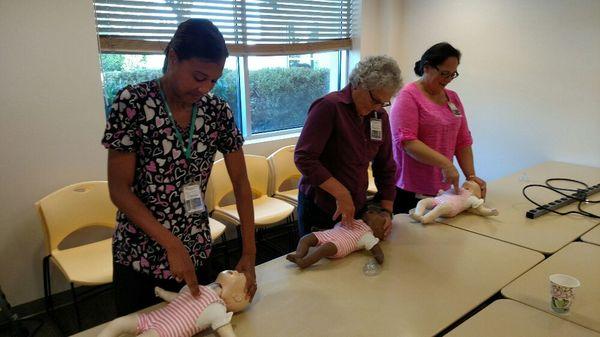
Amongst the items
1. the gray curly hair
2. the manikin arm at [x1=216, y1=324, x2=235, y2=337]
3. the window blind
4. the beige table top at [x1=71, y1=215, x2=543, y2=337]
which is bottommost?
the beige table top at [x1=71, y1=215, x2=543, y2=337]

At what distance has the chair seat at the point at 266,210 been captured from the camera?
111 inches

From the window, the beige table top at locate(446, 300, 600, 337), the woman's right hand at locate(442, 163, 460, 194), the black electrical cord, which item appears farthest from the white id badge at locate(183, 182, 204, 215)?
the window

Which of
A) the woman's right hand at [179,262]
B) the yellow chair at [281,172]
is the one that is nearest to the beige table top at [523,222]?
the woman's right hand at [179,262]

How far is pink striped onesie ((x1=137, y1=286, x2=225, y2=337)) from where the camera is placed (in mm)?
1050

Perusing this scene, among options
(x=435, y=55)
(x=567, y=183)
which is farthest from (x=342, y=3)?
(x=567, y=183)

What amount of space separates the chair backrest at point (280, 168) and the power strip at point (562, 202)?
1859 millimetres

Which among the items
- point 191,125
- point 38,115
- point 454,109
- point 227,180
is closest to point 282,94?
point 227,180

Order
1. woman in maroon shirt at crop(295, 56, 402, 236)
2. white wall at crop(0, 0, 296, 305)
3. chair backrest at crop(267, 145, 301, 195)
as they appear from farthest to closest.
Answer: chair backrest at crop(267, 145, 301, 195) → white wall at crop(0, 0, 296, 305) → woman in maroon shirt at crop(295, 56, 402, 236)

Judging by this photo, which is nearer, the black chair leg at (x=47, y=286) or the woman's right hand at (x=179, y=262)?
the woman's right hand at (x=179, y=262)

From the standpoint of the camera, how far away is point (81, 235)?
2.62 metres

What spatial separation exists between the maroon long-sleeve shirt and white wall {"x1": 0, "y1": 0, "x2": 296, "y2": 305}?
1538mm

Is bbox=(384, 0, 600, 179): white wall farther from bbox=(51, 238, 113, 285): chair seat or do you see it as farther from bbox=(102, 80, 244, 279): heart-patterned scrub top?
bbox=(51, 238, 113, 285): chair seat

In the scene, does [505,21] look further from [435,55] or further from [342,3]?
[435,55]

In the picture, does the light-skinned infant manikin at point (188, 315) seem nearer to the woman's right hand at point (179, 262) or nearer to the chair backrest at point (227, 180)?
the woman's right hand at point (179, 262)
